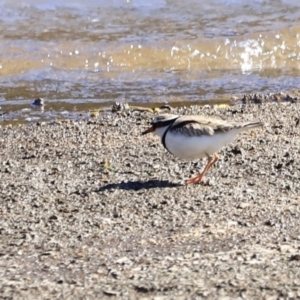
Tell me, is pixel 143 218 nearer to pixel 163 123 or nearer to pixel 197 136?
pixel 197 136

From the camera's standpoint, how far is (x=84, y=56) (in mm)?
13539

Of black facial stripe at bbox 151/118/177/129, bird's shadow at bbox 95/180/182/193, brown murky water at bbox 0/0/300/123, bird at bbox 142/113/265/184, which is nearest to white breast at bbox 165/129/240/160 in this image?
bird at bbox 142/113/265/184

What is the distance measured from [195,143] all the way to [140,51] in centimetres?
775

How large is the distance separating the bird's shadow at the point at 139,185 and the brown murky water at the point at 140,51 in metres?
3.55

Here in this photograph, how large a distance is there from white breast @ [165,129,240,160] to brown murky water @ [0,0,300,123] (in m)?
3.74

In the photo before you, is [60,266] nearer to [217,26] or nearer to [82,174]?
[82,174]

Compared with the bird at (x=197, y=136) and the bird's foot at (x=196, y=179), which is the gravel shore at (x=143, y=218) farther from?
the bird at (x=197, y=136)

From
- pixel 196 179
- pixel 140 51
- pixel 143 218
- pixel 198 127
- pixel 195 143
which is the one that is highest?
pixel 140 51

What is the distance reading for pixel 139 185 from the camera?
20.8ft

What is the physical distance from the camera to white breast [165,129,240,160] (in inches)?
244

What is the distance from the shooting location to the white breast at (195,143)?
621 centimetres

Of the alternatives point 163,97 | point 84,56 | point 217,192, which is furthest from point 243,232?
point 84,56

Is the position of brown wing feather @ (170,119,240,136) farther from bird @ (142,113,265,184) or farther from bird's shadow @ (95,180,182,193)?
bird's shadow @ (95,180,182,193)

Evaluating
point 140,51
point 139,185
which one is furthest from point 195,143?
point 140,51
